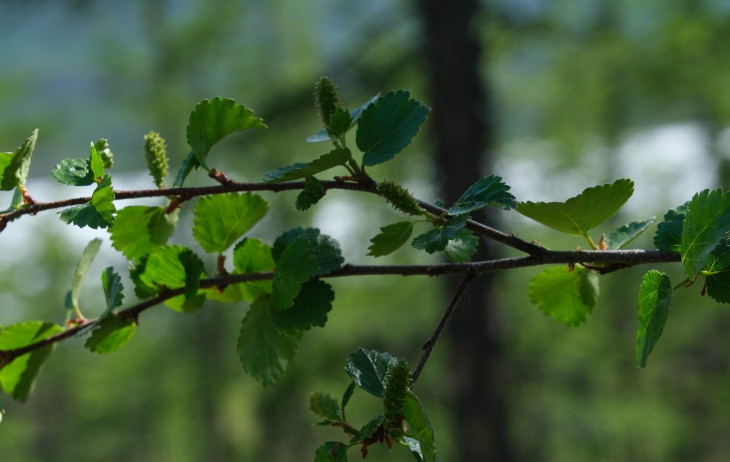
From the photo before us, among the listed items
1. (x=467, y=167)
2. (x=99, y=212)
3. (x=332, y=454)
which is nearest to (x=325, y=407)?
(x=332, y=454)

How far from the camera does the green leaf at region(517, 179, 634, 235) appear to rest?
0.32 metres

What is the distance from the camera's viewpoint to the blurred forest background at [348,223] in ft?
17.8

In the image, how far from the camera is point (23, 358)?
414mm

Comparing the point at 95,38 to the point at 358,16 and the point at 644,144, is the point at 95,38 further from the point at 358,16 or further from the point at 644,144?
the point at 644,144

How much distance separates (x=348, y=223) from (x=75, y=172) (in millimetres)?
5722

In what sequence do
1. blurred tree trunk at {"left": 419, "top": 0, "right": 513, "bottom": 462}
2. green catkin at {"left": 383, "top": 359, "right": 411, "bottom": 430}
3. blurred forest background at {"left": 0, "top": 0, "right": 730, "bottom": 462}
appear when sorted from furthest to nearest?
→ blurred forest background at {"left": 0, "top": 0, "right": 730, "bottom": 462} < blurred tree trunk at {"left": 419, "top": 0, "right": 513, "bottom": 462} < green catkin at {"left": 383, "top": 359, "right": 411, "bottom": 430}

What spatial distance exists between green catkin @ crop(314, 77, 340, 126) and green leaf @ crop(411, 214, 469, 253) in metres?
0.08

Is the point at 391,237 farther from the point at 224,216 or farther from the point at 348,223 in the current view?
the point at 348,223

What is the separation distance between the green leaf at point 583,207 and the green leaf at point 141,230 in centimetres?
19

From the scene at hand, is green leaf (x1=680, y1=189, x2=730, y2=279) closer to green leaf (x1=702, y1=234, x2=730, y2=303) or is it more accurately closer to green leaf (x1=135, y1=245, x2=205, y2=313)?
green leaf (x1=702, y1=234, x2=730, y2=303)

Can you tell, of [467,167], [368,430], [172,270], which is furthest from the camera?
[467,167]

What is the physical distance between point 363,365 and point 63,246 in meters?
7.84

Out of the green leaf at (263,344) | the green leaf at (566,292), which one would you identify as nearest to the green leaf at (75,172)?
the green leaf at (263,344)

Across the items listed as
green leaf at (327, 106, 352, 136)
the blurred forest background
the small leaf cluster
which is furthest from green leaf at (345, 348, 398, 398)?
the blurred forest background
